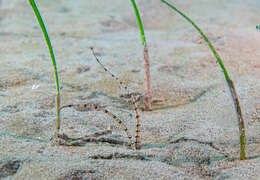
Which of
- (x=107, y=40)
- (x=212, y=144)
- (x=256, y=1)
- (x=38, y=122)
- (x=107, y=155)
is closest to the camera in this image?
(x=107, y=155)

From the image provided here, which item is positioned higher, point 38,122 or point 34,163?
point 38,122

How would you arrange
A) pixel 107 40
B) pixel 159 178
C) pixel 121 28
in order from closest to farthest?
pixel 159 178 < pixel 107 40 < pixel 121 28

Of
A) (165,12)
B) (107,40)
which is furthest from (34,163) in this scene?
(165,12)

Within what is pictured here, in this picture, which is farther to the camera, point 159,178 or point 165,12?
point 165,12

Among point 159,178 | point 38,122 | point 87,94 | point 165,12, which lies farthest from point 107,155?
point 165,12

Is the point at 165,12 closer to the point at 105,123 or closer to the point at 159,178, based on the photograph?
the point at 105,123

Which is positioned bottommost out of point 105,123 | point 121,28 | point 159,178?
point 159,178

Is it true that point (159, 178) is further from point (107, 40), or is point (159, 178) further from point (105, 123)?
point (107, 40)
